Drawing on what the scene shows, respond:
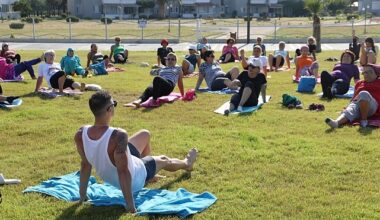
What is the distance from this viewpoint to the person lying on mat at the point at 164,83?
423 inches

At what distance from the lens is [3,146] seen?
7.66m

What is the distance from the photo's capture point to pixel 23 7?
259 feet

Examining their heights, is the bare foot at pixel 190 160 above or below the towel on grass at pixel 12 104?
below

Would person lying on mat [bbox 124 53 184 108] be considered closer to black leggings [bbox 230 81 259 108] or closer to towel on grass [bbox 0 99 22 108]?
black leggings [bbox 230 81 259 108]

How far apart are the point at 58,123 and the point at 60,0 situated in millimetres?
85439

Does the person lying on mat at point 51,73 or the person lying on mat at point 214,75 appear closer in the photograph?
the person lying on mat at point 51,73

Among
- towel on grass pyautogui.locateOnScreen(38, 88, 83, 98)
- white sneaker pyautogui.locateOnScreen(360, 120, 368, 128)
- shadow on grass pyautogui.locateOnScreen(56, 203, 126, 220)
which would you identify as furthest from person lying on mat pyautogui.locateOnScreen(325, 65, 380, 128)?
towel on grass pyautogui.locateOnScreen(38, 88, 83, 98)

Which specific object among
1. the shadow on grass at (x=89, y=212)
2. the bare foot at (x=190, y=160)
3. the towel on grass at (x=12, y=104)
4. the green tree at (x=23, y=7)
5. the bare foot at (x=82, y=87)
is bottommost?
the shadow on grass at (x=89, y=212)

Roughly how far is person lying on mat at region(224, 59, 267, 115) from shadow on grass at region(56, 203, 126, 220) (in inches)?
199

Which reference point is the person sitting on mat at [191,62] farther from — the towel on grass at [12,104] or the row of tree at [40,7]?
the row of tree at [40,7]

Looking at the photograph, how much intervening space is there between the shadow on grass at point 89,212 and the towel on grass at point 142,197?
0.20ft

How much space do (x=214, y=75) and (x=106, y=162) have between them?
789 centimetres

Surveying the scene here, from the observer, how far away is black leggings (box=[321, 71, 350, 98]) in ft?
36.5

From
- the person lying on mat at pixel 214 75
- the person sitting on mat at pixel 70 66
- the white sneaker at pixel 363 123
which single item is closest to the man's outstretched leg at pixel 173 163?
the white sneaker at pixel 363 123
